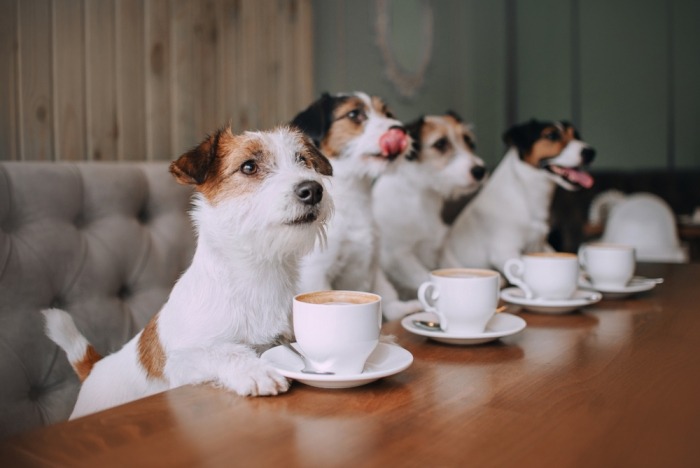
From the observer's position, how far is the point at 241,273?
959 millimetres

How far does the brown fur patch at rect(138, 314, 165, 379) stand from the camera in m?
0.97

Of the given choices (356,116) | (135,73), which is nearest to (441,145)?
(356,116)

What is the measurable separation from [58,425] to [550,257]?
896 mm

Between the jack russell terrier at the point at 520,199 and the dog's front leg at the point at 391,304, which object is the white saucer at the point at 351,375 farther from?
the jack russell terrier at the point at 520,199

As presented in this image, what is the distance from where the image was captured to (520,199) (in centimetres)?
204

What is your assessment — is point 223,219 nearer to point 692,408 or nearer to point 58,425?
point 58,425

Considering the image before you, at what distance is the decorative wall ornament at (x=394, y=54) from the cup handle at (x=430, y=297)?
269 cm

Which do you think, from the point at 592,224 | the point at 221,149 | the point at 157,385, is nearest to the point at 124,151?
the point at 221,149

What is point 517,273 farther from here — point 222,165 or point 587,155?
point 587,155

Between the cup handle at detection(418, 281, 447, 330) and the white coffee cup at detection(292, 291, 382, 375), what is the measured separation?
0.77 feet

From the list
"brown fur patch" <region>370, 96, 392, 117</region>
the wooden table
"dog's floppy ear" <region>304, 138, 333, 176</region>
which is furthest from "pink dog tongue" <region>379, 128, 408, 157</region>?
the wooden table

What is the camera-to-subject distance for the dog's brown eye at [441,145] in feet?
6.25

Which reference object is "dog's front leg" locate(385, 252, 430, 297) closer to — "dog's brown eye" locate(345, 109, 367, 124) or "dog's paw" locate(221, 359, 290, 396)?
"dog's brown eye" locate(345, 109, 367, 124)

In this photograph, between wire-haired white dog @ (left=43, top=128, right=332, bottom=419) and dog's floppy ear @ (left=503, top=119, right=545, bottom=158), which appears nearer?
wire-haired white dog @ (left=43, top=128, right=332, bottom=419)
